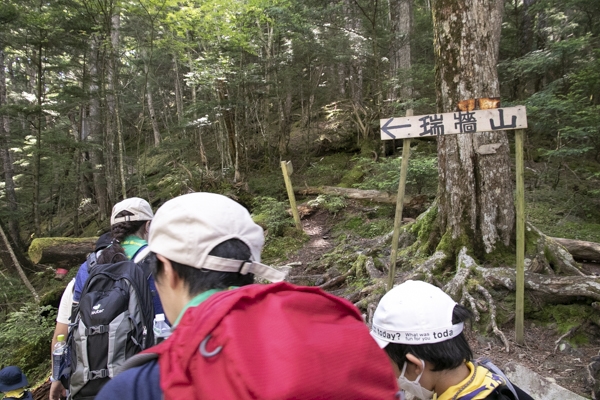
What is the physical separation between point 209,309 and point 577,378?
3.92m

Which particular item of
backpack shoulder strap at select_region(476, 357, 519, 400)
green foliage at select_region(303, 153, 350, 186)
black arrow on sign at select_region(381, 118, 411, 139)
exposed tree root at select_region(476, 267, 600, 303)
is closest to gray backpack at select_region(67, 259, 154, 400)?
backpack shoulder strap at select_region(476, 357, 519, 400)

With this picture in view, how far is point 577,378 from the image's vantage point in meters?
Answer: 3.37

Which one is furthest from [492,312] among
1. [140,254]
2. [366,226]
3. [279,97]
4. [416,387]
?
[279,97]

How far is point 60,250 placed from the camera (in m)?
8.73

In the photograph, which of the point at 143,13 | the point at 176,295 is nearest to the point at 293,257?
the point at 176,295

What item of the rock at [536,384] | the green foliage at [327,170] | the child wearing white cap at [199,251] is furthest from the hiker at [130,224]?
the green foliage at [327,170]

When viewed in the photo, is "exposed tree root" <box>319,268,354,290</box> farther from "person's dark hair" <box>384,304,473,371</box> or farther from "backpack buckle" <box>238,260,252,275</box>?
"backpack buckle" <box>238,260,252,275</box>

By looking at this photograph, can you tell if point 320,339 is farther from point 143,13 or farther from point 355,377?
point 143,13

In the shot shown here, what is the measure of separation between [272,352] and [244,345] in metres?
0.06

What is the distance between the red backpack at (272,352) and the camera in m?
0.78

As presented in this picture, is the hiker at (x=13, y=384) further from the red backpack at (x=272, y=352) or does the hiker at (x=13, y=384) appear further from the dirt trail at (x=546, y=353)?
the dirt trail at (x=546, y=353)

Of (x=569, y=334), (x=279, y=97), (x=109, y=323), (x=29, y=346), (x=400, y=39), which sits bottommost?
(x=29, y=346)

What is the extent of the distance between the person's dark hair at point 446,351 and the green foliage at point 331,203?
8.29 m

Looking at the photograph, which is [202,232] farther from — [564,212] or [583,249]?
[564,212]
